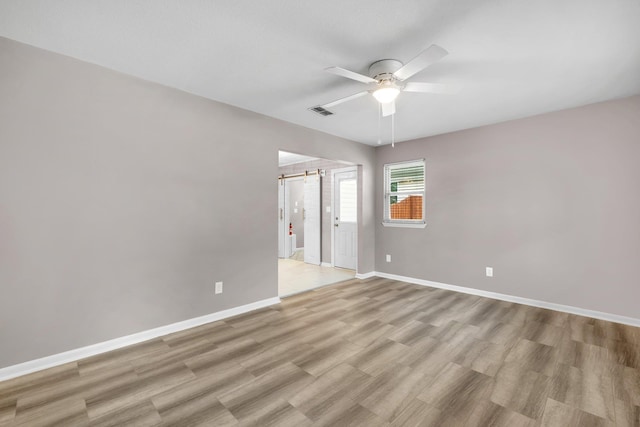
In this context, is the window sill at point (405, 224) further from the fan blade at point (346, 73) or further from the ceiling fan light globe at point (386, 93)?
the fan blade at point (346, 73)

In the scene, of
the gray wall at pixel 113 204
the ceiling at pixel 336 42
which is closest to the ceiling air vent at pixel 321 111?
the ceiling at pixel 336 42

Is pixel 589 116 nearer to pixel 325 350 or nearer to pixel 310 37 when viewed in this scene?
pixel 310 37

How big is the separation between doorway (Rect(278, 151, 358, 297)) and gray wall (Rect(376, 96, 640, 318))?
1.56m

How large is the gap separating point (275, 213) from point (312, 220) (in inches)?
119

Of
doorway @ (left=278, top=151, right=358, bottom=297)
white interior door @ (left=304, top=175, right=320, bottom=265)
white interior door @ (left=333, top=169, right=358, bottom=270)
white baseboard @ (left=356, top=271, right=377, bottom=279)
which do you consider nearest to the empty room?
white baseboard @ (left=356, top=271, right=377, bottom=279)

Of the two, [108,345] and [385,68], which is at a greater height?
[385,68]

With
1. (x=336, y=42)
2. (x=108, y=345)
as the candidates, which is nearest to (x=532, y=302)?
(x=336, y=42)

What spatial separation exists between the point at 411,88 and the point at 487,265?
3020 mm

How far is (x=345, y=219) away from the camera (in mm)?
6195

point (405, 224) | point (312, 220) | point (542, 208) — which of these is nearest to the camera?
point (542, 208)

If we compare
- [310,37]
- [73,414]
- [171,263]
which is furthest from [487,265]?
[73,414]

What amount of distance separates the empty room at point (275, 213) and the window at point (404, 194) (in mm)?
723

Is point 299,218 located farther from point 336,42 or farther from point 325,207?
point 336,42

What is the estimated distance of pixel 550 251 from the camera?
3.65 meters
